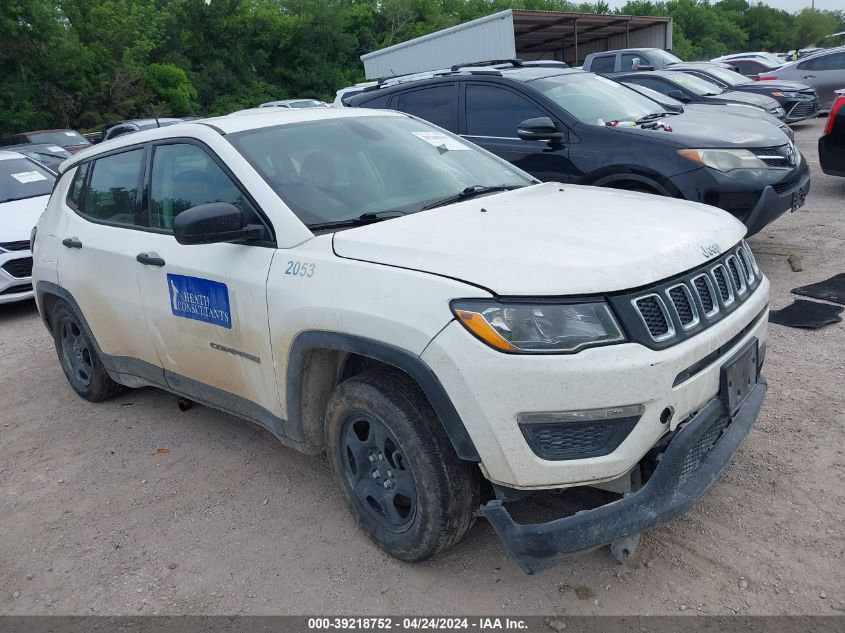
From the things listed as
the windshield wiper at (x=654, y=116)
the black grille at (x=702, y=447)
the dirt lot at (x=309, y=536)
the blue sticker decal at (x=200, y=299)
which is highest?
the windshield wiper at (x=654, y=116)

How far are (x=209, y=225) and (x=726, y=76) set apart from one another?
14324 millimetres

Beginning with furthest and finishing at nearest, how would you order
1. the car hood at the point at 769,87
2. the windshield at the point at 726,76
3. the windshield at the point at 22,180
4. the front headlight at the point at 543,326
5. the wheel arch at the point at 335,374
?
the car hood at the point at 769,87, the windshield at the point at 726,76, the windshield at the point at 22,180, the wheel arch at the point at 335,374, the front headlight at the point at 543,326

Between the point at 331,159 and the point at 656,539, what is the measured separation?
2219mm

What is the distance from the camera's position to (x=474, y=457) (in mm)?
2555

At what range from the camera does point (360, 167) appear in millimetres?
3631

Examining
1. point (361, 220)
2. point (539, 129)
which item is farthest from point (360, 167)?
point (539, 129)

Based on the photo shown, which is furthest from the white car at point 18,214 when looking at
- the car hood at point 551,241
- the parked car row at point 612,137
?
the car hood at point 551,241

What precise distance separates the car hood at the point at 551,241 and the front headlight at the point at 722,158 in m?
2.57

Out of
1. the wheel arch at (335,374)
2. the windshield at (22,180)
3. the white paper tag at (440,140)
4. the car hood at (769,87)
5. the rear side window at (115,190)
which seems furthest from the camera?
the car hood at (769,87)

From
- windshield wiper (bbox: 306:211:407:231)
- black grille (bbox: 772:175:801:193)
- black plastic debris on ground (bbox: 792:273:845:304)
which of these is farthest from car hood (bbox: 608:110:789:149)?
windshield wiper (bbox: 306:211:407:231)

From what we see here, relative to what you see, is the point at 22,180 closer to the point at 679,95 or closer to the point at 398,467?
the point at 398,467

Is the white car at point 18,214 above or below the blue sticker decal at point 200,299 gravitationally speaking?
below

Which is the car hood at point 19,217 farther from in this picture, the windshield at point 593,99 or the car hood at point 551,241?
the car hood at point 551,241

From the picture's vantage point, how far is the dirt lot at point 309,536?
281 cm
